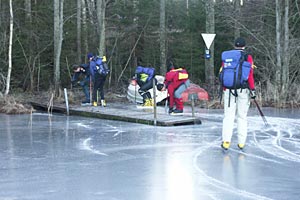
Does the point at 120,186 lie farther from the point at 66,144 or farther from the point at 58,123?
the point at 58,123

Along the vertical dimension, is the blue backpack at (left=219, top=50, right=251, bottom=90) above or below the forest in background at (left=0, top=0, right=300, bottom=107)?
below

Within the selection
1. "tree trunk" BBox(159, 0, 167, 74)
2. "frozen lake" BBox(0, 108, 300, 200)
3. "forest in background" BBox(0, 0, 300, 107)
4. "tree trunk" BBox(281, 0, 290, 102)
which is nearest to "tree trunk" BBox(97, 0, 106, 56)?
"forest in background" BBox(0, 0, 300, 107)

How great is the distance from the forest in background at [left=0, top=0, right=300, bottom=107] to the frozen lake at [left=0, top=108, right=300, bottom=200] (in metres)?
7.63

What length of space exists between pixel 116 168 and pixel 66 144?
274cm

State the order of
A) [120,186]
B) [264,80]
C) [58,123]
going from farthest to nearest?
[264,80] < [58,123] < [120,186]

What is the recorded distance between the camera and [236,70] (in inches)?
373

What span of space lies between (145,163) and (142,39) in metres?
25.4

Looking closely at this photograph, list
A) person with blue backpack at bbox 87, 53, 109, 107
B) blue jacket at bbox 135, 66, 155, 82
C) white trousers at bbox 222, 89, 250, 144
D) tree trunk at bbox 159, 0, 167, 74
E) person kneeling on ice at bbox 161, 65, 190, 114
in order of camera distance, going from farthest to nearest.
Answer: tree trunk at bbox 159, 0, 167, 74 < blue jacket at bbox 135, 66, 155, 82 < person with blue backpack at bbox 87, 53, 109, 107 < person kneeling on ice at bbox 161, 65, 190, 114 < white trousers at bbox 222, 89, 250, 144

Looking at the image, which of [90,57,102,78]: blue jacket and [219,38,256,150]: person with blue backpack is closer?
[219,38,256,150]: person with blue backpack

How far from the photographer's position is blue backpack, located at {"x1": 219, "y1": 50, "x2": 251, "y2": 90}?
947 cm

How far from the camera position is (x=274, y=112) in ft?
58.6

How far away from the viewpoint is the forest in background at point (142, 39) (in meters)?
21.1

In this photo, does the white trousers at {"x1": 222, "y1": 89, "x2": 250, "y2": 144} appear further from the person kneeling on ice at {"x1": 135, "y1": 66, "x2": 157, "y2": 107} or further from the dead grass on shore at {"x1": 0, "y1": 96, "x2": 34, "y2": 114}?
the dead grass on shore at {"x1": 0, "y1": 96, "x2": 34, "y2": 114}

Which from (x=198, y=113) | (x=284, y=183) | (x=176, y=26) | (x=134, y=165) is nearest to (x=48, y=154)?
(x=134, y=165)
